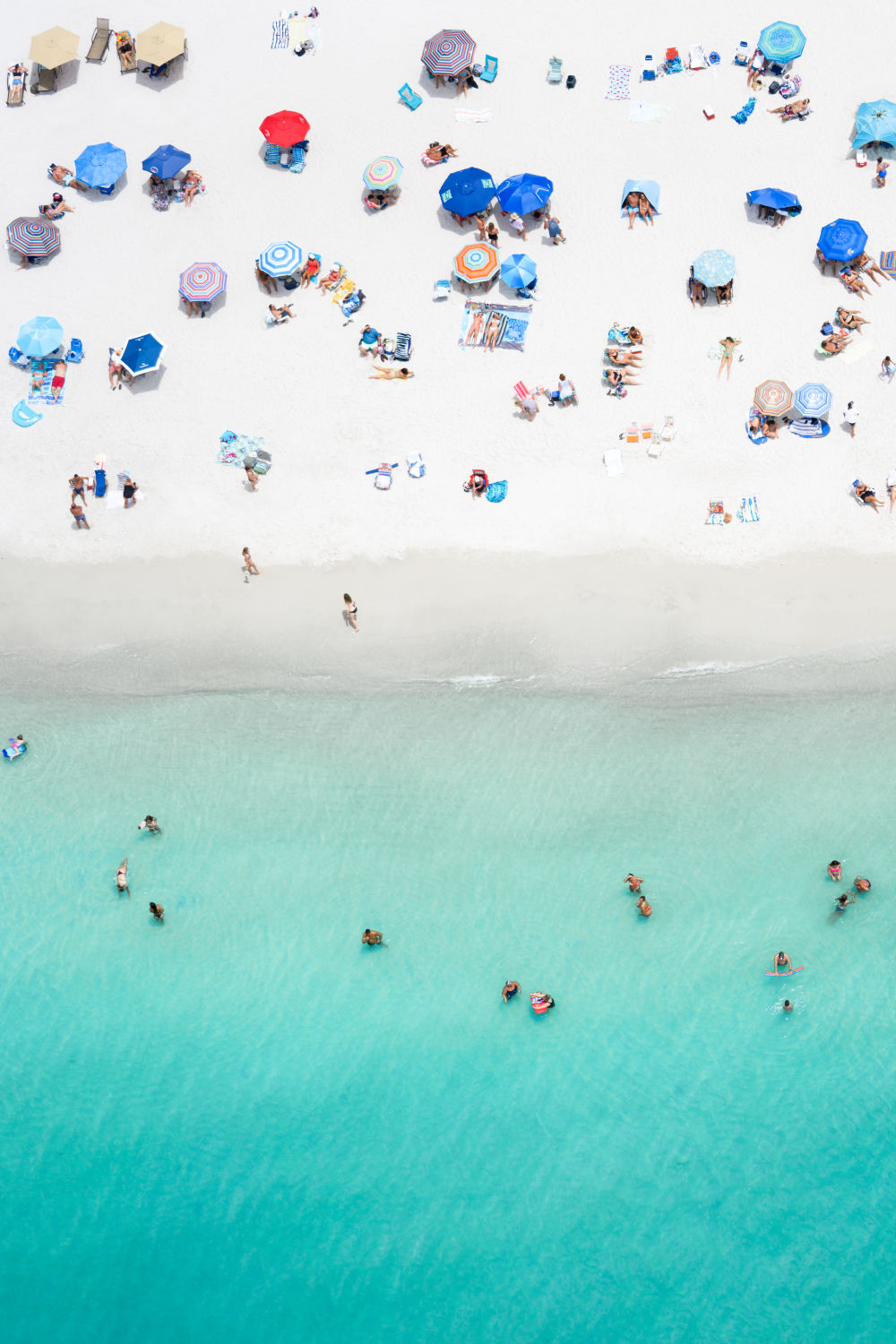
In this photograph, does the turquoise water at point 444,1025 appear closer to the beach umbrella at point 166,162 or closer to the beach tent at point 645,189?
the beach tent at point 645,189

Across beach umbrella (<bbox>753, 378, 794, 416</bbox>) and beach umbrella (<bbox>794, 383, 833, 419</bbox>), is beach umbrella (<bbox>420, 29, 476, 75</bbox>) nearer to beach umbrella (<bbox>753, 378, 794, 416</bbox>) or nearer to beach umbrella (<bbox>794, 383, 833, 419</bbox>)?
beach umbrella (<bbox>753, 378, 794, 416</bbox>)

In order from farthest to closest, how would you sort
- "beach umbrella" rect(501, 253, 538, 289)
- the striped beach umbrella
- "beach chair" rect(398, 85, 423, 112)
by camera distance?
"beach chair" rect(398, 85, 423, 112)
the striped beach umbrella
"beach umbrella" rect(501, 253, 538, 289)

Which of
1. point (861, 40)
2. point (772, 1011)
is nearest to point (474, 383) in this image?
point (861, 40)

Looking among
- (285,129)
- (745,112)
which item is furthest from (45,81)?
(745,112)

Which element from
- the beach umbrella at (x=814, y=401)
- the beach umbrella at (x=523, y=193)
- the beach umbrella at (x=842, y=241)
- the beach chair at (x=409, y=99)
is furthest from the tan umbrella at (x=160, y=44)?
the beach umbrella at (x=814, y=401)

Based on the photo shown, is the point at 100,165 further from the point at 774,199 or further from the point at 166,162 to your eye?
the point at 774,199

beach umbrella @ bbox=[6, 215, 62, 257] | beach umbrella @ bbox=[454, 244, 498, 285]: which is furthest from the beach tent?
beach umbrella @ bbox=[6, 215, 62, 257]

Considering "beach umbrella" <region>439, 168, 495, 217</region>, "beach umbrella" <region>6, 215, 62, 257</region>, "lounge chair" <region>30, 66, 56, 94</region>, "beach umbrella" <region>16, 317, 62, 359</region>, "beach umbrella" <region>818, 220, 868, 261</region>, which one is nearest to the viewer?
"beach umbrella" <region>818, 220, 868, 261</region>
